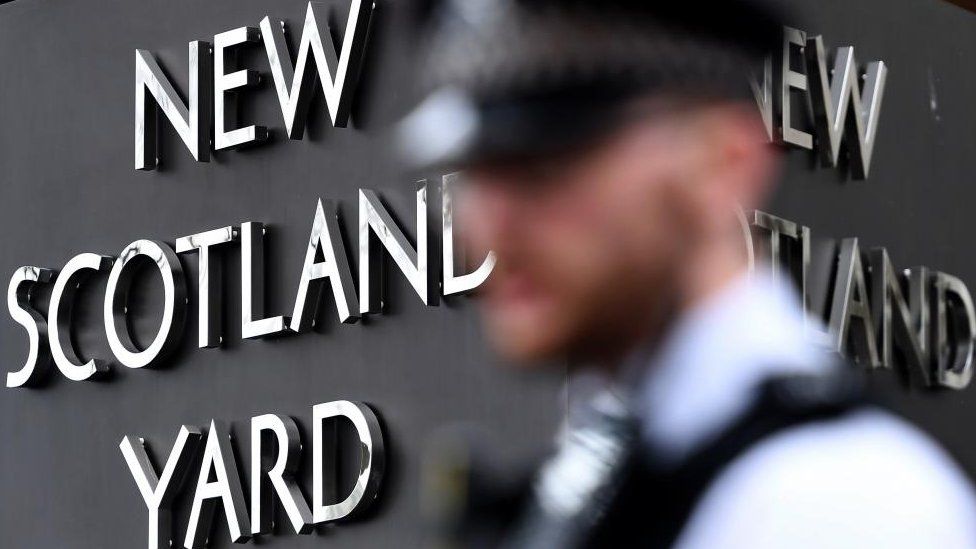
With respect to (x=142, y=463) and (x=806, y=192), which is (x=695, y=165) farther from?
(x=142, y=463)

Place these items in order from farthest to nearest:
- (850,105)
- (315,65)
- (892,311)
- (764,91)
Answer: (315,65)
(850,105)
(892,311)
(764,91)

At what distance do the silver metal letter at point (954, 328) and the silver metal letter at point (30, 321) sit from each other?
6.37 feet

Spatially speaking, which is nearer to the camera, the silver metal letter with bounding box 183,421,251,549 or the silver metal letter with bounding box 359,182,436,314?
the silver metal letter with bounding box 359,182,436,314

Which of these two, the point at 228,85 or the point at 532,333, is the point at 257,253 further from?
the point at 532,333

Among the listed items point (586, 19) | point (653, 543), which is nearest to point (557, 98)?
point (586, 19)

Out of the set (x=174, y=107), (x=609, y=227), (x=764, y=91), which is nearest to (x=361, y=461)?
(x=174, y=107)

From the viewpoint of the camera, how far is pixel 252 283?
3.04 metres

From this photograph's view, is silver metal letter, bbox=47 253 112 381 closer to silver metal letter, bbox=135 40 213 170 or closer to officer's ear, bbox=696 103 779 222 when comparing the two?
silver metal letter, bbox=135 40 213 170

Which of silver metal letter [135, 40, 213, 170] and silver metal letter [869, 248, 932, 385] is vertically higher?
silver metal letter [135, 40, 213, 170]

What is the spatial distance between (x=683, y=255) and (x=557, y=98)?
0.13 metres

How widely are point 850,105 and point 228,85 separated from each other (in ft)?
4.15

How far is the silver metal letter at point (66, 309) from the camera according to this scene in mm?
3365

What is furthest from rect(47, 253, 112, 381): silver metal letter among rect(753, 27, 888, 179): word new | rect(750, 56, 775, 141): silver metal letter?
rect(750, 56, 775, 141): silver metal letter

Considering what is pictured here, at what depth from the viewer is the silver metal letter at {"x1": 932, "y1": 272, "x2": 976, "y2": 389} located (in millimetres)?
2645
